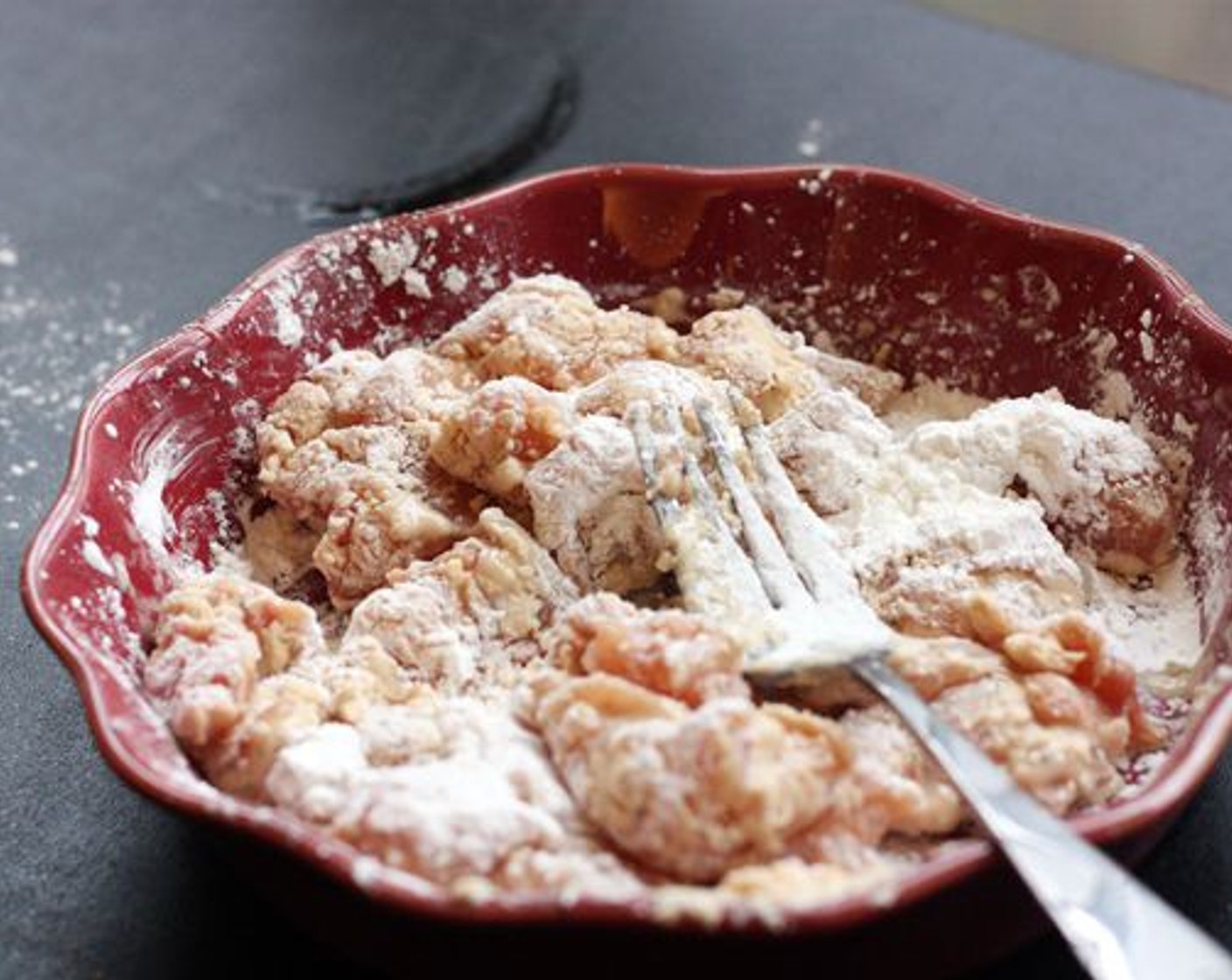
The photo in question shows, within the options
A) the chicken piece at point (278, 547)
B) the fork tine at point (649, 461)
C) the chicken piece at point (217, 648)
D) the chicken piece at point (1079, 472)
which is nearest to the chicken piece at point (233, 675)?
the chicken piece at point (217, 648)

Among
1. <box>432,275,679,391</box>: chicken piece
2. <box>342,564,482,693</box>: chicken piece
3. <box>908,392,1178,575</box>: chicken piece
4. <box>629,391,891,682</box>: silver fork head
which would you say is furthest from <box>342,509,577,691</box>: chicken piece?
<box>908,392,1178,575</box>: chicken piece

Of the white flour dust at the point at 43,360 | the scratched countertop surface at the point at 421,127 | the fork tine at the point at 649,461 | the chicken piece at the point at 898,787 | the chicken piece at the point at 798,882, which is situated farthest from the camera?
the scratched countertop surface at the point at 421,127

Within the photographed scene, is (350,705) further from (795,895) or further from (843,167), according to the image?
(843,167)

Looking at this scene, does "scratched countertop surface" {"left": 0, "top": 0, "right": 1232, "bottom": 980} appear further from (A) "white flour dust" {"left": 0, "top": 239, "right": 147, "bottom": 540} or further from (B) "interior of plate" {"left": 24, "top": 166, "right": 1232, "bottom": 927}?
(B) "interior of plate" {"left": 24, "top": 166, "right": 1232, "bottom": 927}

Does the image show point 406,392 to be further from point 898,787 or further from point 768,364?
point 898,787

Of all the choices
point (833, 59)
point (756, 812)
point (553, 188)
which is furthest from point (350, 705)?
point (833, 59)

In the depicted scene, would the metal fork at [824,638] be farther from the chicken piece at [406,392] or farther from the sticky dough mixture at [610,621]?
the chicken piece at [406,392]
